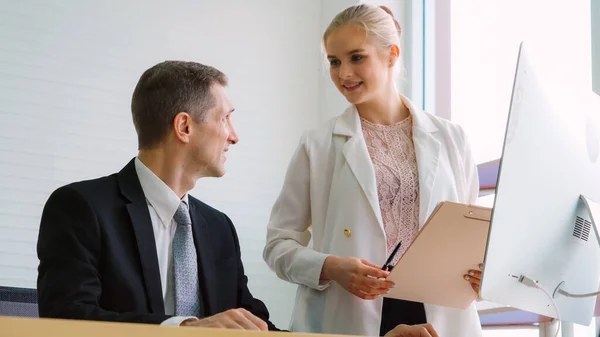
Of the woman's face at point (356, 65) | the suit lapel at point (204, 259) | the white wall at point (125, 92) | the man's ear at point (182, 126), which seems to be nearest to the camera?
the suit lapel at point (204, 259)

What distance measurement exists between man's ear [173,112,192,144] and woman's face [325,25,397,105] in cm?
41

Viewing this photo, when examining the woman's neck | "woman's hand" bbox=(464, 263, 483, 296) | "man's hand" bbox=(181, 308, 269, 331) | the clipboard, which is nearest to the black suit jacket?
"man's hand" bbox=(181, 308, 269, 331)

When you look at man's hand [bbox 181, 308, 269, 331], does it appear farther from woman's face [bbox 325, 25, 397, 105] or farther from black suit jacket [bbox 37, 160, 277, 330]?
woman's face [bbox 325, 25, 397, 105]

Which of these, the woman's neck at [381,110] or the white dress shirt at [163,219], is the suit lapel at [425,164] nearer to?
the woman's neck at [381,110]

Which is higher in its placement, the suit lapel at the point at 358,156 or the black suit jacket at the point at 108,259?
the suit lapel at the point at 358,156

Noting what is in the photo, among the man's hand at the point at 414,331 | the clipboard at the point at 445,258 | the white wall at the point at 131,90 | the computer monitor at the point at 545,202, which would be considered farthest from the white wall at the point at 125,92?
the computer monitor at the point at 545,202

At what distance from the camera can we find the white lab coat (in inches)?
78.7

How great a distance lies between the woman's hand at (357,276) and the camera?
6.01 ft

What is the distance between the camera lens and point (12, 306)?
207 centimetres

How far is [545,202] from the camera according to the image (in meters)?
1.33

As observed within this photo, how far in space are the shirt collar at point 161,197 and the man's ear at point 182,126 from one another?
13cm

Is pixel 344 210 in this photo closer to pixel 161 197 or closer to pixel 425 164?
pixel 425 164

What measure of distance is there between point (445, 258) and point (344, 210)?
387 mm

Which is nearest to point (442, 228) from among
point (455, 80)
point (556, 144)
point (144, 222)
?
point (556, 144)
